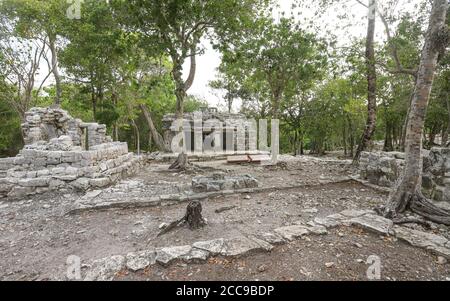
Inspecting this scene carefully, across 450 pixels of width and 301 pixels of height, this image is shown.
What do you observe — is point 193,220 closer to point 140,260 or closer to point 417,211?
point 140,260

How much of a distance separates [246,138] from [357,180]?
10.6 meters

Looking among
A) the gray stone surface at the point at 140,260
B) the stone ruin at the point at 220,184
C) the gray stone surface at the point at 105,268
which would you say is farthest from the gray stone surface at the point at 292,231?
the stone ruin at the point at 220,184

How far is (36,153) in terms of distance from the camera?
718cm

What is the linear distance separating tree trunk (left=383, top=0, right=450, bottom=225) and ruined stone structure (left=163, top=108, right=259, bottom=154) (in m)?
12.0

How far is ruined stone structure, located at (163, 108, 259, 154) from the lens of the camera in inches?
672

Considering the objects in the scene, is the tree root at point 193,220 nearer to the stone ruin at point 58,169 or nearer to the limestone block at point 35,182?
the stone ruin at point 58,169

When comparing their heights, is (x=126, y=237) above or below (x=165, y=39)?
below

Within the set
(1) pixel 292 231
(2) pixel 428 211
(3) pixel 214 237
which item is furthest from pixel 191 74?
(2) pixel 428 211

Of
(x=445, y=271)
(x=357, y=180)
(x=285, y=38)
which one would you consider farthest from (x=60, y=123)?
(x=445, y=271)

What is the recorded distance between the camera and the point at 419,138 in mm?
4824

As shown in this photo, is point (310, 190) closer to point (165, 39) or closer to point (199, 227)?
point (199, 227)

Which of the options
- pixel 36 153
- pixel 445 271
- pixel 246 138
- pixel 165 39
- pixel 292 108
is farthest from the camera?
pixel 292 108
